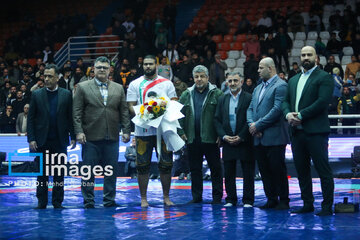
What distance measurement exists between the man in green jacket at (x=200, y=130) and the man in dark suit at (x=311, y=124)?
1.29m

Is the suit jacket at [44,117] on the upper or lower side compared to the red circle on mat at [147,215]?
upper

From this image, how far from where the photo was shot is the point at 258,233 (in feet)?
18.4

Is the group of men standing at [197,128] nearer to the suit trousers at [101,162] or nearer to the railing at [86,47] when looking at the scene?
the suit trousers at [101,162]

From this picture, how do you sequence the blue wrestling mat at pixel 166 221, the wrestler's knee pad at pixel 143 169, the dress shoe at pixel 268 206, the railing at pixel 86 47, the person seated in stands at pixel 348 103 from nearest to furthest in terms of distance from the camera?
the blue wrestling mat at pixel 166 221 < the dress shoe at pixel 268 206 < the wrestler's knee pad at pixel 143 169 < the person seated in stands at pixel 348 103 < the railing at pixel 86 47

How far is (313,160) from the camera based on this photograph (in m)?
6.80

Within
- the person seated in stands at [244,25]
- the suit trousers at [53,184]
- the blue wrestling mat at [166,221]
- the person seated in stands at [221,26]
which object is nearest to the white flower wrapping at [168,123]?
the blue wrestling mat at [166,221]

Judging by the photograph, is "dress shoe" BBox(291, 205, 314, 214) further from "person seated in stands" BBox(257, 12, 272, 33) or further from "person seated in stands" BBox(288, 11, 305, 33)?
"person seated in stands" BBox(288, 11, 305, 33)

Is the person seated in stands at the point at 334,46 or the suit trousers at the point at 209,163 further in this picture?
the person seated in stands at the point at 334,46

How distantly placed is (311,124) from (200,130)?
5.65 feet

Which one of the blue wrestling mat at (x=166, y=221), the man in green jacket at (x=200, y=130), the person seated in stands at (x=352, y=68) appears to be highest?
the person seated in stands at (x=352, y=68)

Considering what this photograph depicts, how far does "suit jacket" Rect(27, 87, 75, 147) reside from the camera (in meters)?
7.64

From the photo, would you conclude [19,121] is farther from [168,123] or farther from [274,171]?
[274,171]

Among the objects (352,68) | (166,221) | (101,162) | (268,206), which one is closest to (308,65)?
(268,206)

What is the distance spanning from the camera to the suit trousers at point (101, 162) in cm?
762
